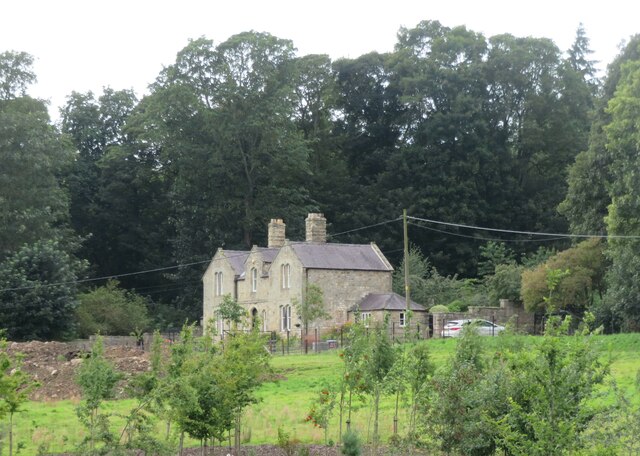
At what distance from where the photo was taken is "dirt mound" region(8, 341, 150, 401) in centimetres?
3953

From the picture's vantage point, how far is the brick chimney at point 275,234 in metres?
71.0

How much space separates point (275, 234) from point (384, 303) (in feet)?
36.1

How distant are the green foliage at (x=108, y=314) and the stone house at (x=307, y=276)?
5.98m

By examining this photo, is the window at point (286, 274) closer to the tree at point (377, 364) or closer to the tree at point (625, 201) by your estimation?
the tree at point (625, 201)

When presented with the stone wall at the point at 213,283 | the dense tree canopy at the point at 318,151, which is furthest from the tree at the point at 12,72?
the stone wall at the point at 213,283

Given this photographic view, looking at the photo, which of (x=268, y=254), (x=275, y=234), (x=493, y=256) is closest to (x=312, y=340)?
(x=268, y=254)

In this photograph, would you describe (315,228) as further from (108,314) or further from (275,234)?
(108,314)

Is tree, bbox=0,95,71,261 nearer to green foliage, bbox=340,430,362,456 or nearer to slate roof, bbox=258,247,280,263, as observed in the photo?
slate roof, bbox=258,247,280,263

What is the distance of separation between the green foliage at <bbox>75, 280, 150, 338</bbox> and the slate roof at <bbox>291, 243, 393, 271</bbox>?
38.0ft

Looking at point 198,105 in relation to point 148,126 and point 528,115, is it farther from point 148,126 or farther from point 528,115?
point 528,115

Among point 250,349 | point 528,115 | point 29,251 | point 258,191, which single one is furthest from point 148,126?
point 250,349

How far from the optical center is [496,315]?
6562cm

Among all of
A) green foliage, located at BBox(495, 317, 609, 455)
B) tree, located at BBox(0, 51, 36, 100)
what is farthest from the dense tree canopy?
green foliage, located at BBox(495, 317, 609, 455)

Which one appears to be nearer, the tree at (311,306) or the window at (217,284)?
the tree at (311,306)
